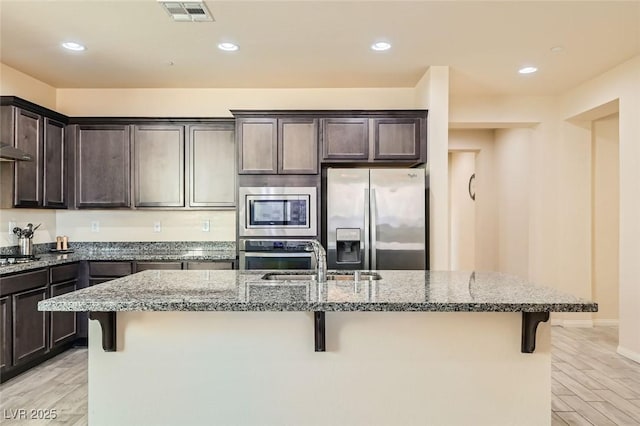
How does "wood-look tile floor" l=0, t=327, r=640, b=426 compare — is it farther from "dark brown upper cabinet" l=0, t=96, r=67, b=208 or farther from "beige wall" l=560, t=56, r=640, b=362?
"dark brown upper cabinet" l=0, t=96, r=67, b=208


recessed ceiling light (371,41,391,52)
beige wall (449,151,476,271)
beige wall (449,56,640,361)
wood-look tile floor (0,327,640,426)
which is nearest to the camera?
wood-look tile floor (0,327,640,426)

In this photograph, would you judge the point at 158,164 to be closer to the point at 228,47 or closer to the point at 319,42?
the point at 228,47

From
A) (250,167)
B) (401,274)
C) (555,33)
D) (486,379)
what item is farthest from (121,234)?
(555,33)

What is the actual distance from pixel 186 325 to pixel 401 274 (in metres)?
1.20

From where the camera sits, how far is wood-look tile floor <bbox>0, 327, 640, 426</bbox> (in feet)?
8.36

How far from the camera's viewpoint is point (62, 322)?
360 cm

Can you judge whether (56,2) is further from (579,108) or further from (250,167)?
(579,108)

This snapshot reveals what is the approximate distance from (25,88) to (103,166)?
102cm

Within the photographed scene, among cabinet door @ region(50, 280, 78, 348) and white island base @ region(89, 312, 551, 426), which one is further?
cabinet door @ region(50, 280, 78, 348)

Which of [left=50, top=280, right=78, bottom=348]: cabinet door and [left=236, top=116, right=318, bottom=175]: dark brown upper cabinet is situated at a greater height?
[left=236, top=116, right=318, bottom=175]: dark brown upper cabinet

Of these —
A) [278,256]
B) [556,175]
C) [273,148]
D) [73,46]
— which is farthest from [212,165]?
[556,175]

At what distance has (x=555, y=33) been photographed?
9.98 feet

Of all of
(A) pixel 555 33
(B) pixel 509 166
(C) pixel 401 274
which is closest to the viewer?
(C) pixel 401 274

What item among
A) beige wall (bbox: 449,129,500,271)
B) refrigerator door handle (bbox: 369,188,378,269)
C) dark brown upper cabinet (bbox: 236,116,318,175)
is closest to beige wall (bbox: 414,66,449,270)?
refrigerator door handle (bbox: 369,188,378,269)
